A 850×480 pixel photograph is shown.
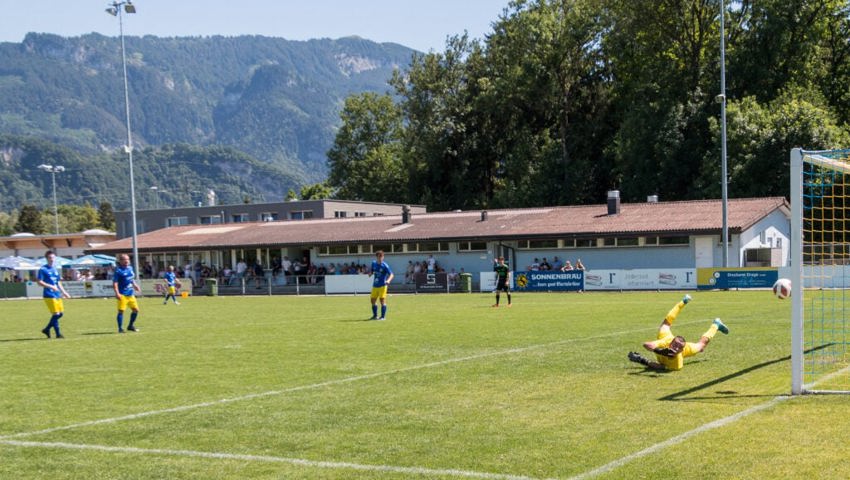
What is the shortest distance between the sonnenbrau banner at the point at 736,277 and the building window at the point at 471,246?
14.7m

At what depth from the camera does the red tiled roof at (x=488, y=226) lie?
44812 mm

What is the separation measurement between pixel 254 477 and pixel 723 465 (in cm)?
A: 388

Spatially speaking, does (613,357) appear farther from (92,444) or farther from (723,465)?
(92,444)

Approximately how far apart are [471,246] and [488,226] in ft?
5.75

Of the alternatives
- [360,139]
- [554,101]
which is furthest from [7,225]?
[554,101]

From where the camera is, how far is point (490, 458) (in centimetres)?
756

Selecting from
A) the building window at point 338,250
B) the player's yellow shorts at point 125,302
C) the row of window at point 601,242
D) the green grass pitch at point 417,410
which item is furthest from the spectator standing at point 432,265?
the green grass pitch at point 417,410

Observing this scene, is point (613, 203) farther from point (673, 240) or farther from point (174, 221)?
point (174, 221)

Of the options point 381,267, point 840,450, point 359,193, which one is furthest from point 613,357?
point 359,193

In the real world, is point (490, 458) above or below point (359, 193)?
below

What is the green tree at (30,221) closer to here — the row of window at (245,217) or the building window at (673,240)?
the row of window at (245,217)

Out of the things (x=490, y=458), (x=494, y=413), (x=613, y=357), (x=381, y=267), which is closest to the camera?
(x=490, y=458)

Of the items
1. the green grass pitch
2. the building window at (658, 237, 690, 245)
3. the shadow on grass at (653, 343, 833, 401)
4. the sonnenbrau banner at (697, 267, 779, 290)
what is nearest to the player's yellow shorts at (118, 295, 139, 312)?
the green grass pitch

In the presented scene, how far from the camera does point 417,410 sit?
9859 mm
